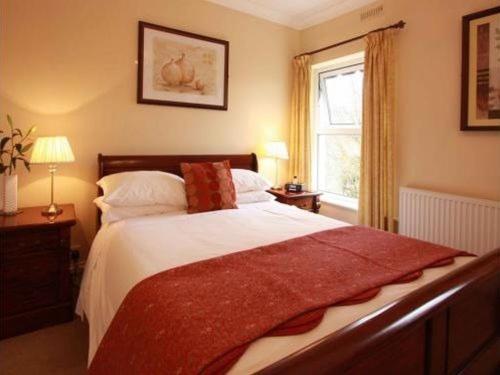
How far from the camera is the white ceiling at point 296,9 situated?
10.9 feet

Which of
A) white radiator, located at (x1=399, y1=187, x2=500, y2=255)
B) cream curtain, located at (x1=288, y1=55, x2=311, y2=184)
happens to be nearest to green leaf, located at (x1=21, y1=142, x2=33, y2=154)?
cream curtain, located at (x1=288, y1=55, x2=311, y2=184)

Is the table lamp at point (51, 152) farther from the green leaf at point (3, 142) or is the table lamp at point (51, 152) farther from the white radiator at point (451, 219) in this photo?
the white radiator at point (451, 219)

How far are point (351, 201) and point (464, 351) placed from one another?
2.42 metres

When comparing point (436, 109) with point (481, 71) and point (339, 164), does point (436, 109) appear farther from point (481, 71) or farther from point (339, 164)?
point (339, 164)

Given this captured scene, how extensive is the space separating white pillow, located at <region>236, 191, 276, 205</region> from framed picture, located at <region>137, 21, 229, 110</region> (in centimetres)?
98

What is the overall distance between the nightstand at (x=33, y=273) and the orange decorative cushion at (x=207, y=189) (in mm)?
834

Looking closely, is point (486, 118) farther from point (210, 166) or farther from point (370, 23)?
point (210, 166)

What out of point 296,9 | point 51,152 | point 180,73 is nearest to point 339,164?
point 296,9

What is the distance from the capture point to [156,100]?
2992mm

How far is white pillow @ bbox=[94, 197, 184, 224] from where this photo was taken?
2308 millimetres

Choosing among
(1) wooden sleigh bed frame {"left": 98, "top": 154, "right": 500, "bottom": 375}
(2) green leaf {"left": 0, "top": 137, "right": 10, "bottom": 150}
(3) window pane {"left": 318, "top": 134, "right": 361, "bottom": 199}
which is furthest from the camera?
(3) window pane {"left": 318, "top": 134, "right": 361, "bottom": 199}

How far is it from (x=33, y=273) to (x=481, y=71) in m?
3.36

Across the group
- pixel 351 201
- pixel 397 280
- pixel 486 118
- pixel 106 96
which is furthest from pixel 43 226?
pixel 486 118

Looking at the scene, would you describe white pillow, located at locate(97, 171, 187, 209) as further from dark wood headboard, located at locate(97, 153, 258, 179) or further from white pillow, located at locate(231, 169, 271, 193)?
white pillow, located at locate(231, 169, 271, 193)
